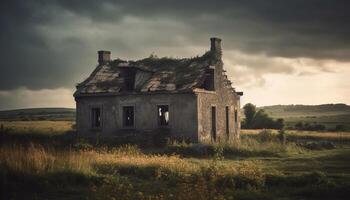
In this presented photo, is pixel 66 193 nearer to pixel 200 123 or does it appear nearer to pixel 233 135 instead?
pixel 200 123

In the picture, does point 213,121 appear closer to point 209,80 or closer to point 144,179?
point 209,80

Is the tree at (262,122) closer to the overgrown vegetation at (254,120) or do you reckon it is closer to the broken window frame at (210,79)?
the overgrown vegetation at (254,120)

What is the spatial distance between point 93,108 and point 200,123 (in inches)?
312

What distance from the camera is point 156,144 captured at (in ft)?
90.1

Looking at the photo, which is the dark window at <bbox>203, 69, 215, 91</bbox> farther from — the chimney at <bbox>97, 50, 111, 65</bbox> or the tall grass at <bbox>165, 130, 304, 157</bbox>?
the chimney at <bbox>97, 50, 111, 65</bbox>

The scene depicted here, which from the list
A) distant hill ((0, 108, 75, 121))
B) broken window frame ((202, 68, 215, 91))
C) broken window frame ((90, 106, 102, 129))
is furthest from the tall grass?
distant hill ((0, 108, 75, 121))

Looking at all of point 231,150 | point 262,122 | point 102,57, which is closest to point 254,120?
point 262,122

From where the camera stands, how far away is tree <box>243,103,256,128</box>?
59.0m

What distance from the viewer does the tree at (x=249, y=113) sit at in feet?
194

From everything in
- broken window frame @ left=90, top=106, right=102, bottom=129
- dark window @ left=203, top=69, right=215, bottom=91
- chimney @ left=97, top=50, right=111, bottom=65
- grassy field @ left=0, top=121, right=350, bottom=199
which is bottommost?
grassy field @ left=0, top=121, right=350, bottom=199

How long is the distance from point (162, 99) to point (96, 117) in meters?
5.59

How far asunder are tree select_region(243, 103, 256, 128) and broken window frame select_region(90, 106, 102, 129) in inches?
1227

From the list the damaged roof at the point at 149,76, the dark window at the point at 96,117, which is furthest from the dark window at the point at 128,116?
the dark window at the point at 96,117

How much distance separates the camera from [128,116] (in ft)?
99.5
